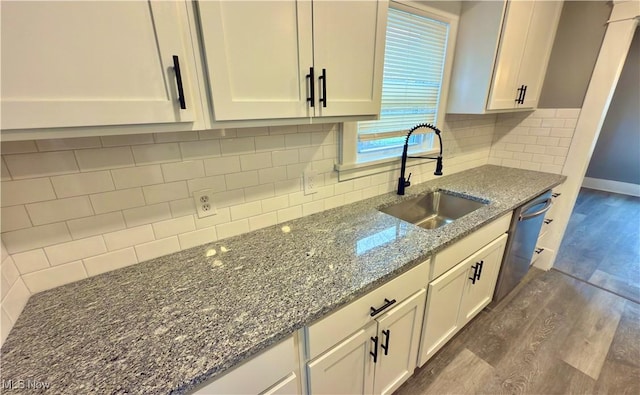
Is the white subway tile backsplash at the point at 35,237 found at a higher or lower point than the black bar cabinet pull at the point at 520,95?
lower

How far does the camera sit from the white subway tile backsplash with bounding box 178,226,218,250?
1.13 meters

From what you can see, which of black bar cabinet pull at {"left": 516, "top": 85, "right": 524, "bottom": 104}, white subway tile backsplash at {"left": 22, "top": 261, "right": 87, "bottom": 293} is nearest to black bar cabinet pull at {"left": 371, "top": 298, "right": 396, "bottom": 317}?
white subway tile backsplash at {"left": 22, "top": 261, "right": 87, "bottom": 293}

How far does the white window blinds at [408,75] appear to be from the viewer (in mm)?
1544

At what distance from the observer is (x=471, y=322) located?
6.23 feet

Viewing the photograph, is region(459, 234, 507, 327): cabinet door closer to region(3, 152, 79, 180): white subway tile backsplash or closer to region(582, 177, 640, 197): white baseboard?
region(3, 152, 79, 180): white subway tile backsplash

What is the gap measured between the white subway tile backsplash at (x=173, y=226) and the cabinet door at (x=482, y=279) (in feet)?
4.62

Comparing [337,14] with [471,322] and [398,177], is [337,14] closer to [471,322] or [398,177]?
[398,177]

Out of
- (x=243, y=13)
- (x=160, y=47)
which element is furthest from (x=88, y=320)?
(x=243, y=13)

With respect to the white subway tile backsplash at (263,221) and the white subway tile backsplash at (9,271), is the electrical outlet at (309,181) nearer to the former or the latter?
the white subway tile backsplash at (263,221)

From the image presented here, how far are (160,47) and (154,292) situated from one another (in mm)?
768

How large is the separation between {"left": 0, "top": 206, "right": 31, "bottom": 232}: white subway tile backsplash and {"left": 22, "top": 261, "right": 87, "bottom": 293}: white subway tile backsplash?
6.8 inches

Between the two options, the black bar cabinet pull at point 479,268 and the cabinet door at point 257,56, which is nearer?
the cabinet door at point 257,56

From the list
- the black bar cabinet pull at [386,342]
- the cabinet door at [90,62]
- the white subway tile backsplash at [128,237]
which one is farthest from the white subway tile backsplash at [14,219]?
the black bar cabinet pull at [386,342]

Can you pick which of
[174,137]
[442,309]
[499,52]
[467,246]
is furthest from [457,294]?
[174,137]
